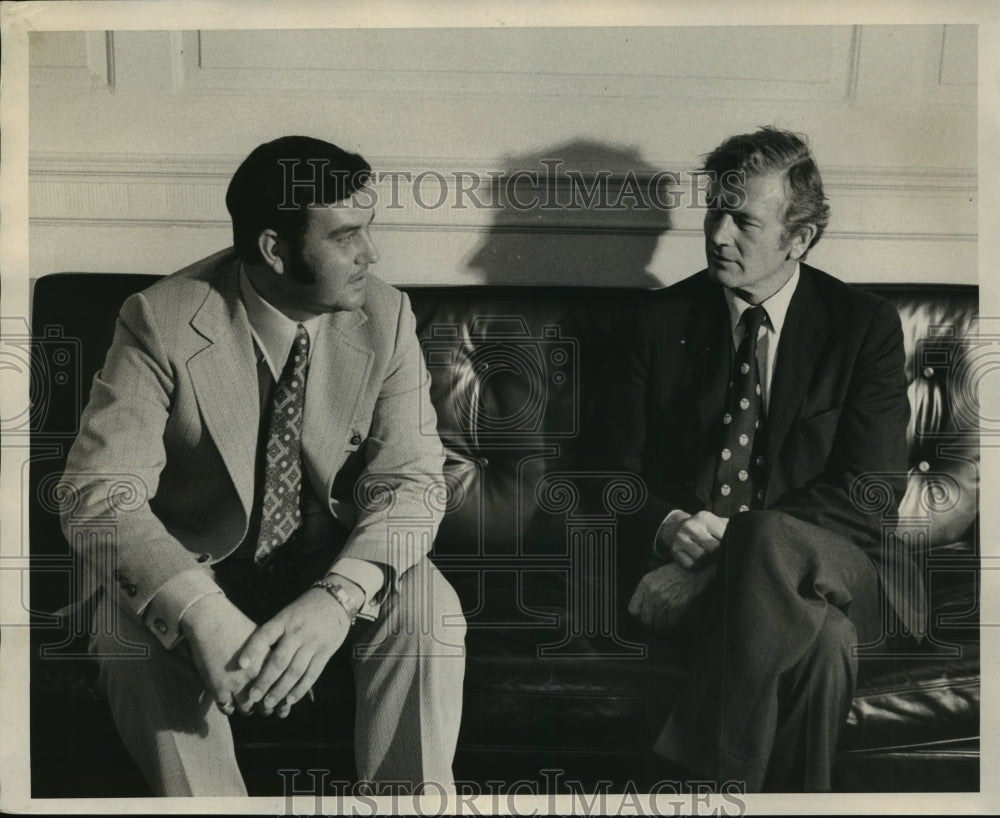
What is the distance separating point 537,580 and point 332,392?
630 mm

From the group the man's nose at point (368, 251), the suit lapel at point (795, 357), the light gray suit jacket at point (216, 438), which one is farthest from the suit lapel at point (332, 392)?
the suit lapel at point (795, 357)

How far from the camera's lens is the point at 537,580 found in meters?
2.37

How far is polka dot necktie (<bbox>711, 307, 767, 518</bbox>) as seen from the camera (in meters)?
2.39

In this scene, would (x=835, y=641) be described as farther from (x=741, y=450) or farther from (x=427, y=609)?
(x=427, y=609)

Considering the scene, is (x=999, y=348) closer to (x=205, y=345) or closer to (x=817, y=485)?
(x=817, y=485)

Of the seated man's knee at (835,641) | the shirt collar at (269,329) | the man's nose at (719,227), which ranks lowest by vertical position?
the seated man's knee at (835,641)

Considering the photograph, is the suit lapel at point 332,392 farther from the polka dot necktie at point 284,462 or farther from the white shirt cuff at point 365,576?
the white shirt cuff at point 365,576

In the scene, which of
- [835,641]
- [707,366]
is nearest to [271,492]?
[707,366]

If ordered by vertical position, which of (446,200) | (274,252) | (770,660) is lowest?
(770,660)

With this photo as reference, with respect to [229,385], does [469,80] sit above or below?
above

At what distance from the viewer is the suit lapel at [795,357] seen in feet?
7.87

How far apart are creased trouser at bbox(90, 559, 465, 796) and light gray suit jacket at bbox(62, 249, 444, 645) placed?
0.30 ft

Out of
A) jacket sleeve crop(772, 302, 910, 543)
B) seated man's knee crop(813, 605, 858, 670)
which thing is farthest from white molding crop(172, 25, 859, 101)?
seated man's knee crop(813, 605, 858, 670)

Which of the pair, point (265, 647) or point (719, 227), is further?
point (719, 227)
